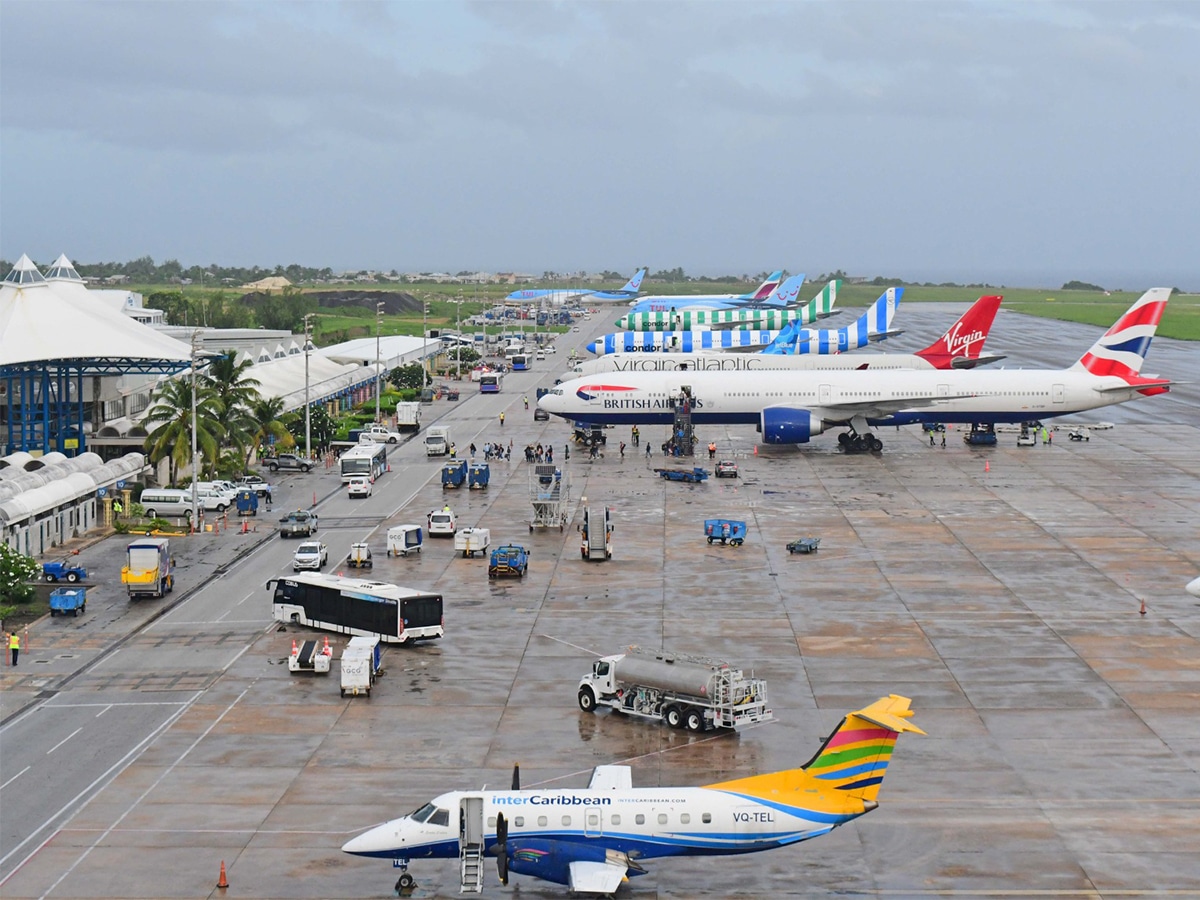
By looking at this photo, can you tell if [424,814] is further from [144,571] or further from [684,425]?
[684,425]

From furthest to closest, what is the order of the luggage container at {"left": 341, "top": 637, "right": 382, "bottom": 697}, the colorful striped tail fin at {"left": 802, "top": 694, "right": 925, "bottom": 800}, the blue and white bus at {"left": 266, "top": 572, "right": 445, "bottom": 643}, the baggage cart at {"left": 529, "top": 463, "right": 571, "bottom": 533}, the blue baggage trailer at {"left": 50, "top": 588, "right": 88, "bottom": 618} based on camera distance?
1. the baggage cart at {"left": 529, "top": 463, "right": 571, "bottom": 533}
2. the blue baggage trailer at {"left": 50, "top": 588, "right": 88, "bottom": 618}
3. the blue and white bus at {"left": 266, "top": 572, "right": 445, "bottom": 643}
4. the luggage container at {"left": 341, "top": 637, "right": 382, "bottom": 697}
5. the colorful striped tail fin at {"left": 802, "top": 694, "right": 925, "bottom": 800}

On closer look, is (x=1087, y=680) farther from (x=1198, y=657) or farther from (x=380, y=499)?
(x=380, y=499)

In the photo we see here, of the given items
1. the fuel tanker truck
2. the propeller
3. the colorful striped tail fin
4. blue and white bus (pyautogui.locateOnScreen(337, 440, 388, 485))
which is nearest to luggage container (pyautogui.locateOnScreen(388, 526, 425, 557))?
blue and white bus (pyautogui.locateOnScreen(337, 440, 388, 485))

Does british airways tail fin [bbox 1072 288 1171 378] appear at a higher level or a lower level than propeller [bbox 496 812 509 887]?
higher

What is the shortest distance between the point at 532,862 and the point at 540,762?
9.66m

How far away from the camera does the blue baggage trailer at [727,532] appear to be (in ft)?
248

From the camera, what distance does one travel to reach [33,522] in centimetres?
7525

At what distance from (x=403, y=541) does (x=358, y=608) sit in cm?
1649

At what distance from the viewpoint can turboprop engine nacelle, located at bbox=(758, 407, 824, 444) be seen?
364ft

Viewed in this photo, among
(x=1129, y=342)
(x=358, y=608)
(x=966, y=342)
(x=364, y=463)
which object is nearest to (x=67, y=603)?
(x=358, y=608)

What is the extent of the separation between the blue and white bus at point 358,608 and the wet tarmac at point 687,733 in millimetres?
1039

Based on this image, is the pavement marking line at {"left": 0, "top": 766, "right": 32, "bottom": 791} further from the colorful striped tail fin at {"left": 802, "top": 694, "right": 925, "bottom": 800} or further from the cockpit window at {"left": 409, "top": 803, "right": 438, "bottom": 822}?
the colorful striped tail fin at {"left": 802, "top": 694, "right": 925, "bottom": 800}

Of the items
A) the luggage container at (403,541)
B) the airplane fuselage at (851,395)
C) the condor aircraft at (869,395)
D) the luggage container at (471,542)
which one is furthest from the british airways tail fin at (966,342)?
the luggage container at (403,541)

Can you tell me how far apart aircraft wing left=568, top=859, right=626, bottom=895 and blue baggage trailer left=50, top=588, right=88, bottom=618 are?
120 ft
